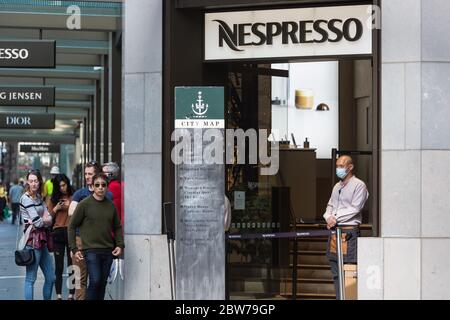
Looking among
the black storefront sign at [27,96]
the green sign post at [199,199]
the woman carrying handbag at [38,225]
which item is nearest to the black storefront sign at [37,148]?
the black storefront sign at [27,96]

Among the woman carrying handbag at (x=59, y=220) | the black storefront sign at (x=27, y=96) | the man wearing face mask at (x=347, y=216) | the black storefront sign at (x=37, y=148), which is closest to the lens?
the man wearing face mask at (x=347, y=216)

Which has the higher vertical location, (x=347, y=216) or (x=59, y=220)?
(x=347, y=216)

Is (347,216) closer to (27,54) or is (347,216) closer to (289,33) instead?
(289,33)

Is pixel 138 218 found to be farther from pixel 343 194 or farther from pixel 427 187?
pixel 427 187

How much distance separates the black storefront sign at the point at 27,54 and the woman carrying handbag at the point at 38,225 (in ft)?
4.89

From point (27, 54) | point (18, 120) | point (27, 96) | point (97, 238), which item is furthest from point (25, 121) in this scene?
point (97, 238)

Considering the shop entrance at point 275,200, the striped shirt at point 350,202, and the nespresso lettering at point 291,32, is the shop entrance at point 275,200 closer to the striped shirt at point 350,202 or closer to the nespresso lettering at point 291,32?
the striped shirt at point 350,202

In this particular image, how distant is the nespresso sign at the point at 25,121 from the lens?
13.8m

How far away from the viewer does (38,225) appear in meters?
13.0

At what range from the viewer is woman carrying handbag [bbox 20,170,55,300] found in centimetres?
1297

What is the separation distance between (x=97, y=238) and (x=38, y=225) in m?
1.73

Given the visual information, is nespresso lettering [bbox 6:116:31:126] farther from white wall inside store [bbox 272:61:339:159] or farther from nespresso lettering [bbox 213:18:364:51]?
white wall inside store [bbox 272:61:339:159]

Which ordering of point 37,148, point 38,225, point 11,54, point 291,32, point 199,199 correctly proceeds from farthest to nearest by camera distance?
point 37,148
point 38,225
point 11,54
point 291,32
point 199,199
